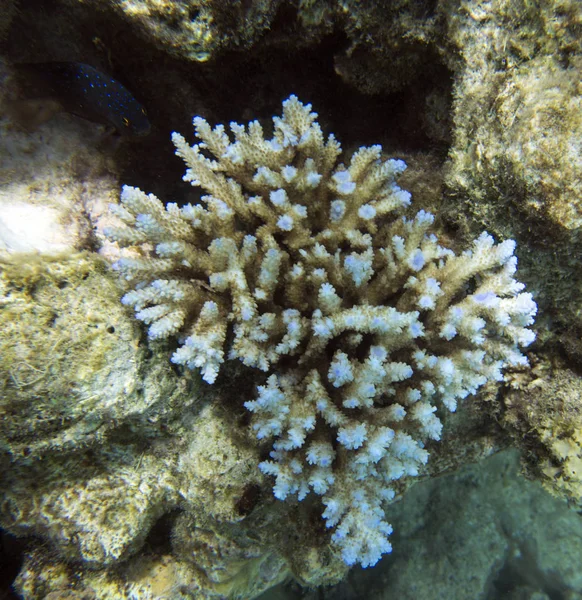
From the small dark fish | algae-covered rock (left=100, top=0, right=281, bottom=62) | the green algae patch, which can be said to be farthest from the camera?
the small dark fish

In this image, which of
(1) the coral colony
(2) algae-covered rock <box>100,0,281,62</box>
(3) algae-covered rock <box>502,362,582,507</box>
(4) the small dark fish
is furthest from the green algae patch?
(3) algae-covered rock <box>502,362,582,507</box>

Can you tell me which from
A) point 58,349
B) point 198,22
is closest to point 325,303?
point 58,349

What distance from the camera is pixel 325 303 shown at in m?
1.91

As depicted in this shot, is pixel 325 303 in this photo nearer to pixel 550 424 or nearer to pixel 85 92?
pixel 550 424

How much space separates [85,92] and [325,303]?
1.71m

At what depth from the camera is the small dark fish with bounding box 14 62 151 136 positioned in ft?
6.68

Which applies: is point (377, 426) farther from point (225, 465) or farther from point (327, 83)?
point (327, 83)

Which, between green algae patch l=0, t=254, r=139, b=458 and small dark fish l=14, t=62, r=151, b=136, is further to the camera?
small dark fish l=14, t=62, r=151, b=136

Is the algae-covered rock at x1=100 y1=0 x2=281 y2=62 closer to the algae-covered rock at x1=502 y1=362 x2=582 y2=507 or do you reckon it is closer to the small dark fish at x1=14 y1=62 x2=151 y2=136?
the small dark fish at x1=14 y1=62 x2=151 y2=136

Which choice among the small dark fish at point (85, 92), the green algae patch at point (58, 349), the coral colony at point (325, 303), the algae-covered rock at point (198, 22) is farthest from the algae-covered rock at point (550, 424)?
the small dark fish at point (85, 92)

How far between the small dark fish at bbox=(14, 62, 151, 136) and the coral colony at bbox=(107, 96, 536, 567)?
1.33 feet

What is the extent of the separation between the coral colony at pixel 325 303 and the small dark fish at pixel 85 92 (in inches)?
15.9

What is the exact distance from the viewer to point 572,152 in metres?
1.63

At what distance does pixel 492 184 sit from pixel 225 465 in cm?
199
